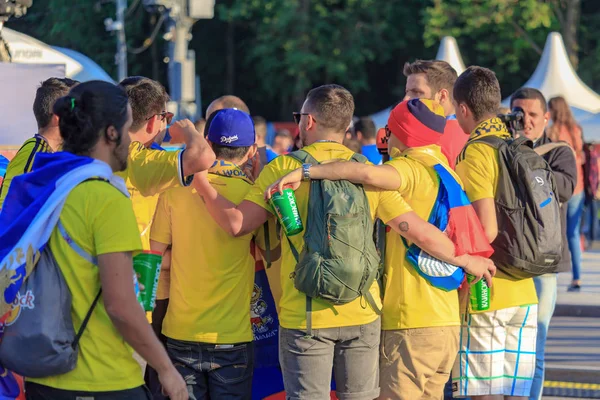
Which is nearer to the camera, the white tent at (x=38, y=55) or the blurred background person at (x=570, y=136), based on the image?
the blurred background person at (x=570, y=136)

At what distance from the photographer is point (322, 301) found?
447 centimetres

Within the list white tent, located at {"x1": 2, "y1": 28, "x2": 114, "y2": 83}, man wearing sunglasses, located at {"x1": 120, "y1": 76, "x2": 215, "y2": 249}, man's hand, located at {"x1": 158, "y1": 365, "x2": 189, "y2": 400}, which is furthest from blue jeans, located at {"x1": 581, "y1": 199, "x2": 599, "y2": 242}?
→ man's hand, located at {"x1": 158, "y1": 365, "x2": 189, "y2": 400}

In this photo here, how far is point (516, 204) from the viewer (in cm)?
508

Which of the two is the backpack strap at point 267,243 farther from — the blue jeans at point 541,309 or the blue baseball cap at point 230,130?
the blue jeans at point 541,309

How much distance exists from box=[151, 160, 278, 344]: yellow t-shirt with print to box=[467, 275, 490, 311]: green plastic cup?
119 centimetres

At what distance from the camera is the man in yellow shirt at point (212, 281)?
4648 mm

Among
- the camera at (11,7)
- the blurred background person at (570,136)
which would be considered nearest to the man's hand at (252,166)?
the blurred background person at (570,136)

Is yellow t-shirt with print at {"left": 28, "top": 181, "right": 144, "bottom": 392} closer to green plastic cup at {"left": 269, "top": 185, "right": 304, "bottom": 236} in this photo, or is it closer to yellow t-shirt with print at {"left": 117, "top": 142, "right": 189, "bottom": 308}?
yellow t-shirt with print at {"left": 117, "top": 142, "right": 189, "bottom": 308}

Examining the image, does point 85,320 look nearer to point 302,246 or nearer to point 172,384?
point 172,384

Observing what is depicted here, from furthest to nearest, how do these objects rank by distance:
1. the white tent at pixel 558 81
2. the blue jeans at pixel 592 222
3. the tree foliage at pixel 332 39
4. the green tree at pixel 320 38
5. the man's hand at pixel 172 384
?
the green tree at pixel 320 38
the tree foliage at pixel 332 39
the white tent at pixel 558 81
the blue jeans at pixel 592 222
the man's hand at pixel 172 384

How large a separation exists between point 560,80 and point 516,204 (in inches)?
620

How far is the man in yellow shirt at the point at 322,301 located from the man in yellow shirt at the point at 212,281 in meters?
0.16

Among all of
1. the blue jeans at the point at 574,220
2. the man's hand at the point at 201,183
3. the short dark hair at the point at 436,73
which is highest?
the short dark hair at the point at 436,73

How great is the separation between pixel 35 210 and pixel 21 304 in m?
0.31
